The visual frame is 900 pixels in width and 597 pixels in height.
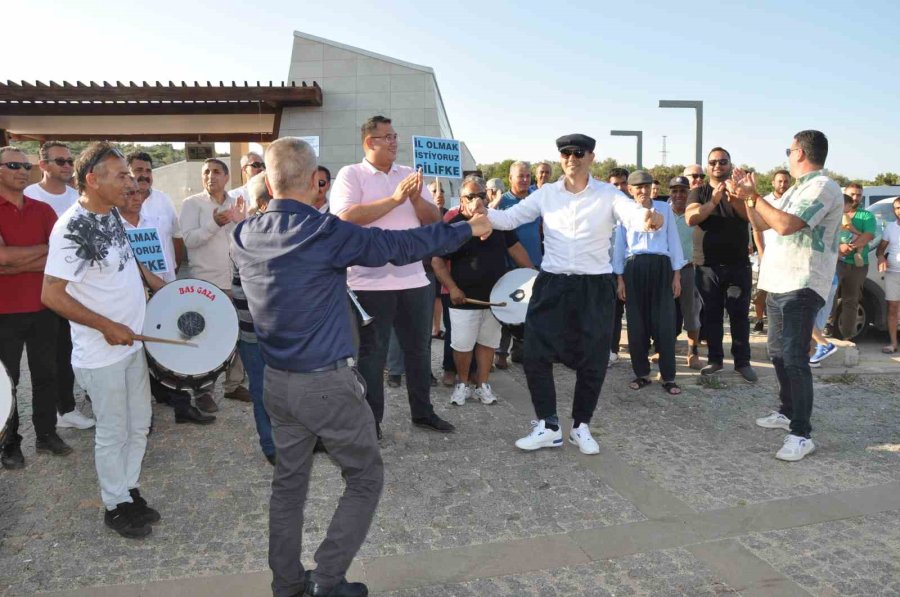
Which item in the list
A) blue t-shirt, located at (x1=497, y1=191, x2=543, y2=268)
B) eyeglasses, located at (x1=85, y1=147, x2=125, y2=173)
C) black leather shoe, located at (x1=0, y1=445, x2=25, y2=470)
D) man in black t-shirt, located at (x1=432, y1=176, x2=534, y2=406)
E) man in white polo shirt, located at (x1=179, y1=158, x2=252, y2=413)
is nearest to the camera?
eyeglasses, located at (x1=85, y1=147, x2=125, y2=173)

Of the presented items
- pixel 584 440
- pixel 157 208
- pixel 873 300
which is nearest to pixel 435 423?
pixel 584 440

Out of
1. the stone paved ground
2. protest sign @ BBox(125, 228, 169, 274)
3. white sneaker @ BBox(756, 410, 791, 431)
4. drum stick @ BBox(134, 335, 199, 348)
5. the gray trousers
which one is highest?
protest sign @ BBox(125, 228, 169, 274)

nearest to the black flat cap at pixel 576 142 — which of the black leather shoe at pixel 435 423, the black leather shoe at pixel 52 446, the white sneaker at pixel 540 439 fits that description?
the white sneaker at pixel 540 439

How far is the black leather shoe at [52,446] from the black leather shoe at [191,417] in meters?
A: 0.82

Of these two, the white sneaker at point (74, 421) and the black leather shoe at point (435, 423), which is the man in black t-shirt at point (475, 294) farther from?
the white sneaker at point (74, 421)

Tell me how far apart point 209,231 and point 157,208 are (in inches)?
19.2

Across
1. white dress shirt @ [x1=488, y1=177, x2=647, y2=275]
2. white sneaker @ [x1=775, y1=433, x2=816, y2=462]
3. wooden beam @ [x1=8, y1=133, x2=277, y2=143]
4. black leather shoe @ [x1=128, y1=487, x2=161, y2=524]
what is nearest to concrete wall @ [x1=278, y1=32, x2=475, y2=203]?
wooden beam @ [x1=8, y1=133, x2=277, y2=143]

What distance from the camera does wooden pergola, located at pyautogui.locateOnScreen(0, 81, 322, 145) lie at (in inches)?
520

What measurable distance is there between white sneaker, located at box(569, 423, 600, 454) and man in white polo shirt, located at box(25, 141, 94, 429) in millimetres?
3606

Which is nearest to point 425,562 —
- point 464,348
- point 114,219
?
point 114,219

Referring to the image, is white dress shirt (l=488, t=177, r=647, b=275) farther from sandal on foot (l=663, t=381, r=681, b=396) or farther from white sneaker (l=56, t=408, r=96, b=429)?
white sneaker (l=56, t=408, r=96, b=429)

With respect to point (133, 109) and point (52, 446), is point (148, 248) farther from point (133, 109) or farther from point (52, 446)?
point (133, 109)

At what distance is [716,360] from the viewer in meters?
6.71

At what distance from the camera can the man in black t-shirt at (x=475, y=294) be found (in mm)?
5633
